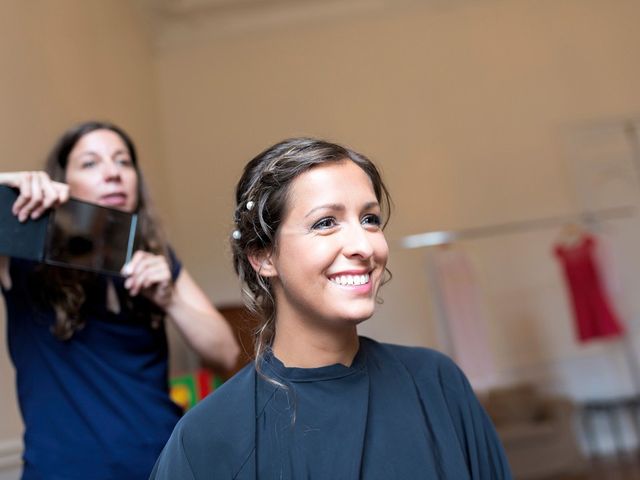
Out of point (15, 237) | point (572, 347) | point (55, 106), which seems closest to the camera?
point (15, 237)

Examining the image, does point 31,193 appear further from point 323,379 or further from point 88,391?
point 323,379

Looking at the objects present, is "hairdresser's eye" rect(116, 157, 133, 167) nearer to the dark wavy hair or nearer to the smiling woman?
the dark wavy hair

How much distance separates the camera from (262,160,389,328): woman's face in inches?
39.5

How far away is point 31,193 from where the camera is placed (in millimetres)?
1249

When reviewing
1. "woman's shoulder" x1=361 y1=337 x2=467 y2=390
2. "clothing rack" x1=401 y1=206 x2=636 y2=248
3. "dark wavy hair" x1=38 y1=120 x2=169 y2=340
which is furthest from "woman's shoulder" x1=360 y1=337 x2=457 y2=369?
"clothing rack" x1=401 y1=206 x2=636 y2=248

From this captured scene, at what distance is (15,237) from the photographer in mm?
1252

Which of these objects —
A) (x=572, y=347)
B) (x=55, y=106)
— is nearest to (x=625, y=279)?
(x=572, y=347)

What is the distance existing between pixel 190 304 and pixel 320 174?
23.2 inches

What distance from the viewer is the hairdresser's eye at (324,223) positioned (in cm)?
103

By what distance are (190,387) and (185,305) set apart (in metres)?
2.37

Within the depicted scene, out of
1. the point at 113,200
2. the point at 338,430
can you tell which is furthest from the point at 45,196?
the point at 338,430

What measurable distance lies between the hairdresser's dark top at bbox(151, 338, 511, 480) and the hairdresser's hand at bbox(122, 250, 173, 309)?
0.42m

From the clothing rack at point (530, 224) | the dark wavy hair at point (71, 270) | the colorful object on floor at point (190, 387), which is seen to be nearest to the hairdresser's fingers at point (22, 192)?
the dark wavy hair at point (71, 270)

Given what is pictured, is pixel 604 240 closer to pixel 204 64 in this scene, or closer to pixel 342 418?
pixel 204 64
